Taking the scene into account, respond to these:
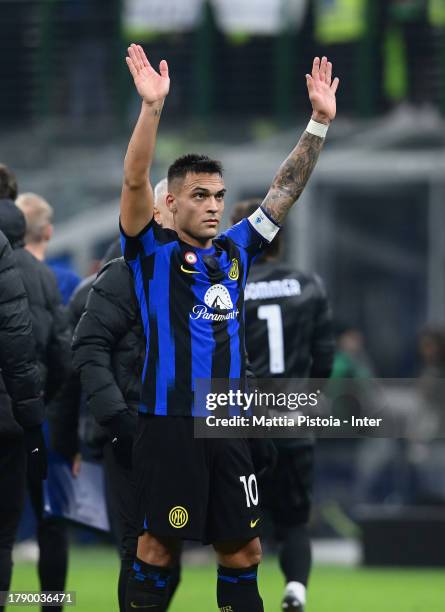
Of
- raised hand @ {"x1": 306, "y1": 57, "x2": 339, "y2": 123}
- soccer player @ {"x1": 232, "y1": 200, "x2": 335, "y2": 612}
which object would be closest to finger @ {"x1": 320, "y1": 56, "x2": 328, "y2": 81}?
raised hand @ {"x1": 306, "y1": 57, "x2": 339, "y2": 123}

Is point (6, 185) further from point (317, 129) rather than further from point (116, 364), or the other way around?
point (317, 129)

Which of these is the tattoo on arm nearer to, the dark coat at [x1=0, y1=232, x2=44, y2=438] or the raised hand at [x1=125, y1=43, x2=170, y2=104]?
the raised hand at [x1=125, y1=43, x2=170, y2=104]

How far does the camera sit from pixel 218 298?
5.84m

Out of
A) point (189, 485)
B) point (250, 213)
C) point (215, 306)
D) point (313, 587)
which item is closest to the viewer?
point (189, 485)

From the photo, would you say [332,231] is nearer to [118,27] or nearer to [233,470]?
[118,27]

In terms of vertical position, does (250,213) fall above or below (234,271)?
above

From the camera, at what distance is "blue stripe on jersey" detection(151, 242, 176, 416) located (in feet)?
18.9

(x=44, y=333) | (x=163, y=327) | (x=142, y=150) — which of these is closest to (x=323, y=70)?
(x=142, y=150)

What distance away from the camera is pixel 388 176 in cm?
1648

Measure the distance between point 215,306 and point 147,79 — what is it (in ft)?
2.91

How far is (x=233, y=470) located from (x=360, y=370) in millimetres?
7521

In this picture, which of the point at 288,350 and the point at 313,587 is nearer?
the point at 288,350

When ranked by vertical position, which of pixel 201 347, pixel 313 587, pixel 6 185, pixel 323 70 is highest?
pixel 323 70

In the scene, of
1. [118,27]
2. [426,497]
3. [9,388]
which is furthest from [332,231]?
[9,388]
